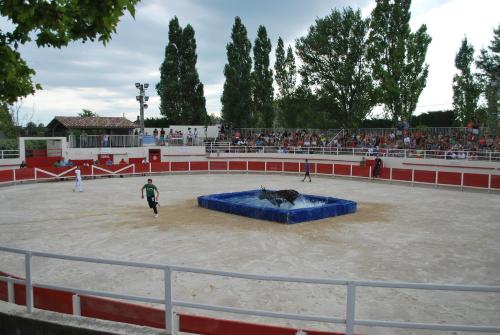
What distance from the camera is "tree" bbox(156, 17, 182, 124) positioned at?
4962 centimetres

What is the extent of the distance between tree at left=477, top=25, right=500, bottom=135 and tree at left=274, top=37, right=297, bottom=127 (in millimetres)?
21263

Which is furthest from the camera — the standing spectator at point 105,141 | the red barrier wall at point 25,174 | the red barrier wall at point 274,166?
the standing spectator at point 105,141

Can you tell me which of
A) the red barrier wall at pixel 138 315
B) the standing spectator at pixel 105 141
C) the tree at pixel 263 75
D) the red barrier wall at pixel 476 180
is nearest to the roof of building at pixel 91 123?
the standing spectator at pixel 105 141

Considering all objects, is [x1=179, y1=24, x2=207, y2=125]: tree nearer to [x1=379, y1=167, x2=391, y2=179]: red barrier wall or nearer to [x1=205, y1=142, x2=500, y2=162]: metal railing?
[x1=205, y1=142, x2=500, y2=162]: metal railing

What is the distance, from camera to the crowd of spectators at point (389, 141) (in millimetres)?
28828

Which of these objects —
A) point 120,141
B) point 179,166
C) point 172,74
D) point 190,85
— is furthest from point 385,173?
point 172,74

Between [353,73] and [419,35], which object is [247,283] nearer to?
[419,35]

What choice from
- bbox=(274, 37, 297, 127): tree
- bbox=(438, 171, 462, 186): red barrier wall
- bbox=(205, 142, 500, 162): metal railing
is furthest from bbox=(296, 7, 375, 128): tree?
bbox=(438, 171, 462, 186): red barrier wall

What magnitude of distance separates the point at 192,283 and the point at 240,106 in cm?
4164

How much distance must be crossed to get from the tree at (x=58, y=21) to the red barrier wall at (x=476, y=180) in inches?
950

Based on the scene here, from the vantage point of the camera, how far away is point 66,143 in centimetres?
3459

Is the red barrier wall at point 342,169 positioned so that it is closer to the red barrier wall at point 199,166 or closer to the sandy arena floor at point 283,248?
the sandy arena floor at point 283,248

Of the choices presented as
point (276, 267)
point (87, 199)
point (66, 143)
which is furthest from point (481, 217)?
point (66, 143)

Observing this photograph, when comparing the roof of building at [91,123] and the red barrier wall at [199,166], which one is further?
the roof of building at [91,123]
